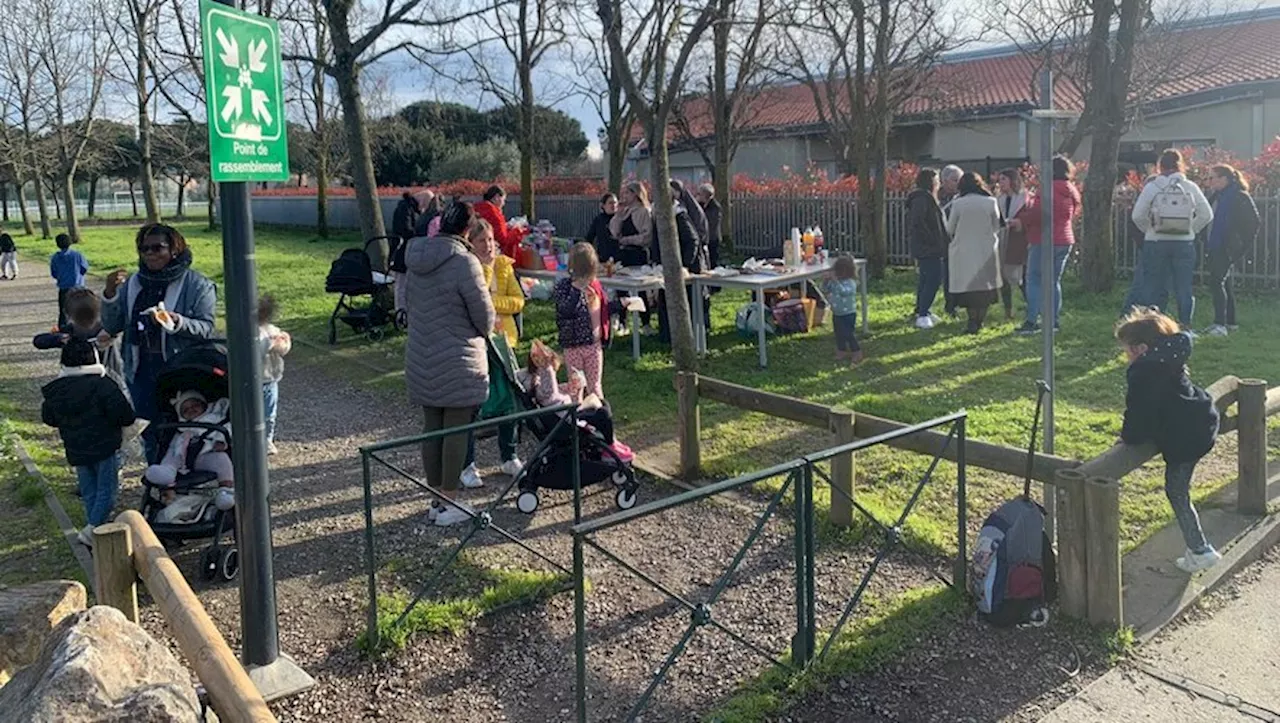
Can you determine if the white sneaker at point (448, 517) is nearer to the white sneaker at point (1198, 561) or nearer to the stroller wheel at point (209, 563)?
the stroller wheel at point (209, 563)

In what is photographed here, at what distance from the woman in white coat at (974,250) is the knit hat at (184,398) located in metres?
8.11

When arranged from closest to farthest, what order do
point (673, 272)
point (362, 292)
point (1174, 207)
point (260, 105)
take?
point (260, 105), point (673, 272), point (1174, 207), point (362, 292)

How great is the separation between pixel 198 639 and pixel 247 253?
4.83 feet

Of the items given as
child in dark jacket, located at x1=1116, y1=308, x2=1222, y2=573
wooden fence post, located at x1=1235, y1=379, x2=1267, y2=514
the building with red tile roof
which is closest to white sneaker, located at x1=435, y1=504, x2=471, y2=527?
child in dark jacket, located at x1=1116, y1=308, x2=1222, y2=573

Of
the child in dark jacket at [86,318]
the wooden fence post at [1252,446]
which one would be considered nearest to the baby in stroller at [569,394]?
the child in dark jacket at [86,318]

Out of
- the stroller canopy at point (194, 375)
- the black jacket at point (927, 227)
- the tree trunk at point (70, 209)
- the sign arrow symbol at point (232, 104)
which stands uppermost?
the tree trunk at point (70, 209)

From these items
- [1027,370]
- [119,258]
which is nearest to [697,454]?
[1027,370]

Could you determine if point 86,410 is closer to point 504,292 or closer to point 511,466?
point 511,466

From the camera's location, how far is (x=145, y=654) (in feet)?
12.5

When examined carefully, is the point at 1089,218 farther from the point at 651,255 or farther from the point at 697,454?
the point at 697,454

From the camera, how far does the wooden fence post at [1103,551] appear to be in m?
4.50

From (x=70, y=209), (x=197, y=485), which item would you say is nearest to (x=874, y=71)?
(x=197, y=485)

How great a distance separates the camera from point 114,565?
4633 millimetres

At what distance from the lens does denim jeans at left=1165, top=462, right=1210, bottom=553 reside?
5.18m
